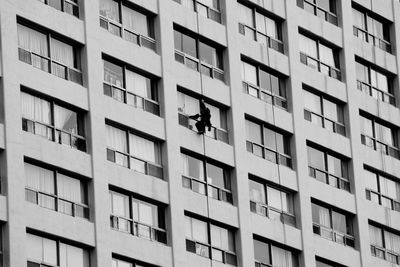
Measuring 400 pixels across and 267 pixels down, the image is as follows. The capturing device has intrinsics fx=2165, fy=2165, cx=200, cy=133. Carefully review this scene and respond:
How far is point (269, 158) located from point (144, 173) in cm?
714

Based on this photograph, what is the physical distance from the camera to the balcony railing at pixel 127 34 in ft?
245

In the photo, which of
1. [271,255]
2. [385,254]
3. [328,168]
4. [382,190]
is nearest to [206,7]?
[328,168]

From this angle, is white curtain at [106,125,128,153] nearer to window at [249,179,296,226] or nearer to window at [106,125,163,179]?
window at [106,125,163,179]

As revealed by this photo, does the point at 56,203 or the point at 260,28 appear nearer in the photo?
the point at 56,203

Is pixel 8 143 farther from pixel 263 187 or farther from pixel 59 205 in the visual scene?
pixel 263 187

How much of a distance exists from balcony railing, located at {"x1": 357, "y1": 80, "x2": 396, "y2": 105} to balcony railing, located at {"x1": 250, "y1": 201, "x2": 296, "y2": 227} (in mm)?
8094

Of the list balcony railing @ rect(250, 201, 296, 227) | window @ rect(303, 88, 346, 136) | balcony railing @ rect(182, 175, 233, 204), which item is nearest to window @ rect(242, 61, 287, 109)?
window @ rect(303, 88, 346, 136)

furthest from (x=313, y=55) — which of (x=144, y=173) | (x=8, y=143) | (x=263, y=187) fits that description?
(x=8, y=143)

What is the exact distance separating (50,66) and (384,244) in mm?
18486

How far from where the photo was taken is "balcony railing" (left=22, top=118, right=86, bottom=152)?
231 feet

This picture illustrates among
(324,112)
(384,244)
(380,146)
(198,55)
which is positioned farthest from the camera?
(380,146)

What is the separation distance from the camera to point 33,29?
7169 centimetres

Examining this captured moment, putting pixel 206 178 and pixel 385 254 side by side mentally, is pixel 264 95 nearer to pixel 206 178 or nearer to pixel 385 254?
pixel 206 178

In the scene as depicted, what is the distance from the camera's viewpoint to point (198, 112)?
77.2m
